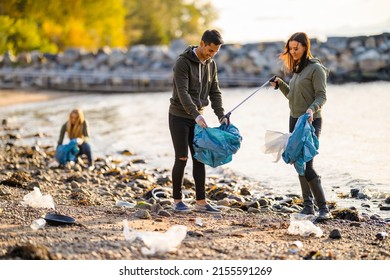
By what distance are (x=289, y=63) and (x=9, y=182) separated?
3565 millimetres

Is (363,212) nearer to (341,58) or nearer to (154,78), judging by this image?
(154,78)

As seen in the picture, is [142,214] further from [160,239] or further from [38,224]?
[160,239]

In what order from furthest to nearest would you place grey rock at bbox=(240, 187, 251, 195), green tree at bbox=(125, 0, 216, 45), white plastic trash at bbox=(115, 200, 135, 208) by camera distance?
1. green tree at bbox=(125, 0, 216, 45)
2. grey rock at bbox=(240, 187, 251, 195)
3. white plastic trash at bbox=(115, 200, 135, 208)

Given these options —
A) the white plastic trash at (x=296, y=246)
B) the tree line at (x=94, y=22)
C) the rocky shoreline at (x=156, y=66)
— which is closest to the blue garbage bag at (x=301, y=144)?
the white plastic trash at (x=296, y=246)

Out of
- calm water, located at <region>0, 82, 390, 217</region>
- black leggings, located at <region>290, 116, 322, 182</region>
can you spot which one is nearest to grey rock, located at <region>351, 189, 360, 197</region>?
calm water, located at <region>0, 82, 390, 217</region>

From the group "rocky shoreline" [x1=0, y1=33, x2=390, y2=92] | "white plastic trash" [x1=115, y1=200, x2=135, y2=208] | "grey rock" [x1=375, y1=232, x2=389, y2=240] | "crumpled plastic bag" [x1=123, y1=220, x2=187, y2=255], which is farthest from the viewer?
"rocky shoreline" [x1=0, y1=33, x2=390, y2=92]

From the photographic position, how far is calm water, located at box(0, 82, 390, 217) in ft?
33.8

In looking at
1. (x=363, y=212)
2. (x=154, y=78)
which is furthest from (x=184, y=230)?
(x=154, y=78)

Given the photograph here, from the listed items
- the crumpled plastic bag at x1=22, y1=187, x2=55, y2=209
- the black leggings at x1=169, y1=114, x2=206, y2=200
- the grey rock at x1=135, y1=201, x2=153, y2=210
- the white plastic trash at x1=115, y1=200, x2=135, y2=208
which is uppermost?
the black leggings at x1=169, y1=114, x2=206, y2=200

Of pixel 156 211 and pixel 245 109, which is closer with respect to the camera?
pixel 156 211

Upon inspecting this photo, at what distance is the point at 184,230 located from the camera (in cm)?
516

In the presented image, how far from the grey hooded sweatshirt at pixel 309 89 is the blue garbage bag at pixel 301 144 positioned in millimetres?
151

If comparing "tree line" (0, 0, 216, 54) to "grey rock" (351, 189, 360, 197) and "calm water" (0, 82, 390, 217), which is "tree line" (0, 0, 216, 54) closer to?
"calm water" (0, 82, 390, 217)

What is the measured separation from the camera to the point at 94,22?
4259 cm
